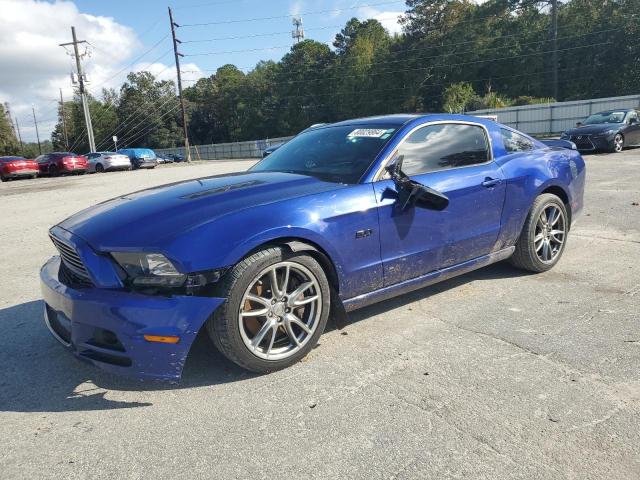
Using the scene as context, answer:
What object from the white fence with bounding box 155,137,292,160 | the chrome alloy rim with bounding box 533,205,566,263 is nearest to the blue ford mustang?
the chrome alloy rim with bounding box 533,205,566,263

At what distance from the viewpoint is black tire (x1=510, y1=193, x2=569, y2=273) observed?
15.3 ft

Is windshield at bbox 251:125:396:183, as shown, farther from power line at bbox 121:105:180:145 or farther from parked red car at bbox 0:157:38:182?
power line at bbox 121:105:180:145

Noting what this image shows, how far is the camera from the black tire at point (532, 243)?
4.67 meters

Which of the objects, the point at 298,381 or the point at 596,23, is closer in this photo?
the point at 298,381

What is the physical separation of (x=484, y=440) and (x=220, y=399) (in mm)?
1388

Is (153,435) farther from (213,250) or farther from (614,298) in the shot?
(614,298)

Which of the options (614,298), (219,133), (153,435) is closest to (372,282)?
(153,435)

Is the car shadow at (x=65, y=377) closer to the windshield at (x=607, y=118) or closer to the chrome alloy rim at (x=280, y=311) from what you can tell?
the chrome alloy rim at (x=280, y=311)

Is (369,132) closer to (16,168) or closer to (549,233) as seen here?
(549,233)

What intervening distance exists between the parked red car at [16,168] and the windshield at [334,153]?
26866 mm

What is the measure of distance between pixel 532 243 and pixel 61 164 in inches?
1145

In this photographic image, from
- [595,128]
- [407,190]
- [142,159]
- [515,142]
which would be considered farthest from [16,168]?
[407,190]

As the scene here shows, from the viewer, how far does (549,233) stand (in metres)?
4.91

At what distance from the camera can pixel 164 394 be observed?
2.96 m
